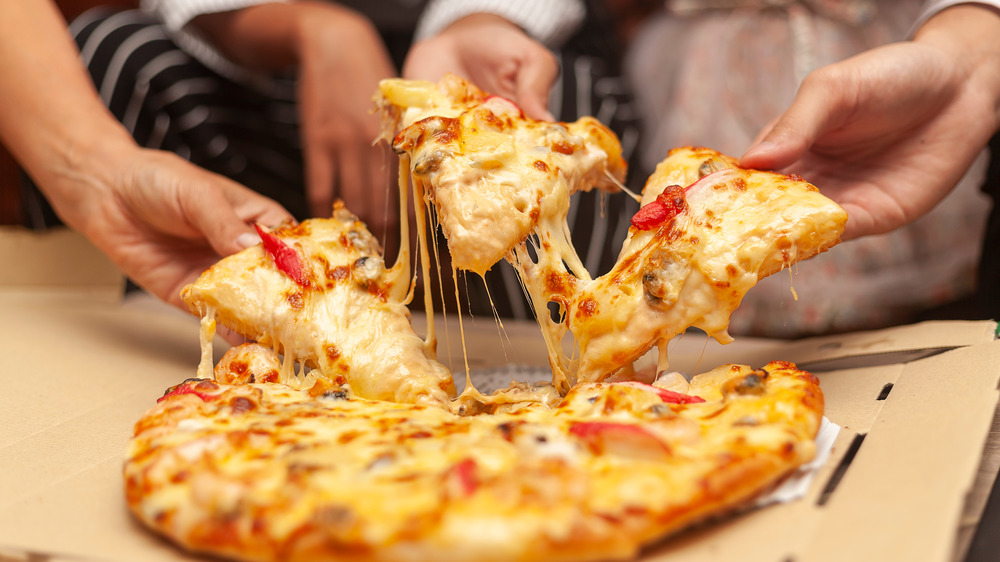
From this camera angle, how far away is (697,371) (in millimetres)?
1492

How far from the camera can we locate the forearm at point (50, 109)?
1792 mm

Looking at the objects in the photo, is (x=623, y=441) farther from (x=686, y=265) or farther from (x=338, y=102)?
(x=338, y=102)

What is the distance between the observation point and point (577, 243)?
7.79ft

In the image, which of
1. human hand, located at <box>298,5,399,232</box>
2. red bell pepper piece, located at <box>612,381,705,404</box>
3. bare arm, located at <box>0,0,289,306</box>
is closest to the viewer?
red bell pepper piece, located at <box>612,381,705,404</box>

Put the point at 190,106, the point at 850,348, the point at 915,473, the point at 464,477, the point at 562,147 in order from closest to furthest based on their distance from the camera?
the point at 464,477 < the point at 915,473 < the point at 562,147 < the point at 850,348 < the point at 190,106

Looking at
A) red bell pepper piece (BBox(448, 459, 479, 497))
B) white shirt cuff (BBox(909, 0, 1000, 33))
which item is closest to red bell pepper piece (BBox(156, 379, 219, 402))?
red bell pepper piece (BBox(448, 459, 479, 497))

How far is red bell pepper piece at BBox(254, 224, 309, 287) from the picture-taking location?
1318mm

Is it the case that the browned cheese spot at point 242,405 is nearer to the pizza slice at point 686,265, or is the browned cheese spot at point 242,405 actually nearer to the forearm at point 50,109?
the pizza slice at point 686,265

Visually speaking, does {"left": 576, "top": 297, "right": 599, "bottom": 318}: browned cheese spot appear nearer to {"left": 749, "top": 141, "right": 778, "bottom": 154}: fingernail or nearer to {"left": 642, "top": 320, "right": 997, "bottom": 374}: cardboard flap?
{"left": 642, "top": 320, "right": 997, "bottom": 374}: cardboard flap

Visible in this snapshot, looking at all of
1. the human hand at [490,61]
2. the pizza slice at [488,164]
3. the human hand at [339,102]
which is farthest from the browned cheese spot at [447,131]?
the human hand at [339,102]

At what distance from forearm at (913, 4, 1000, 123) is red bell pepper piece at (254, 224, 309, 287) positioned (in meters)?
1.39

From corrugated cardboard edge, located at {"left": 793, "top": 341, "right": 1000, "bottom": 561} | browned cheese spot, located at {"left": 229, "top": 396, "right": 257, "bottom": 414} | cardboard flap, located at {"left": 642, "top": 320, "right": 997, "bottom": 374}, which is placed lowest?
cardboard flap, located at {"left": 642, "top": 320, "right": 997, "bottom": 374}

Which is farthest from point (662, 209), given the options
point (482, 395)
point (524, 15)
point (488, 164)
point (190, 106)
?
point (190, 106)

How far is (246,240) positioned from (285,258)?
0.59ft
